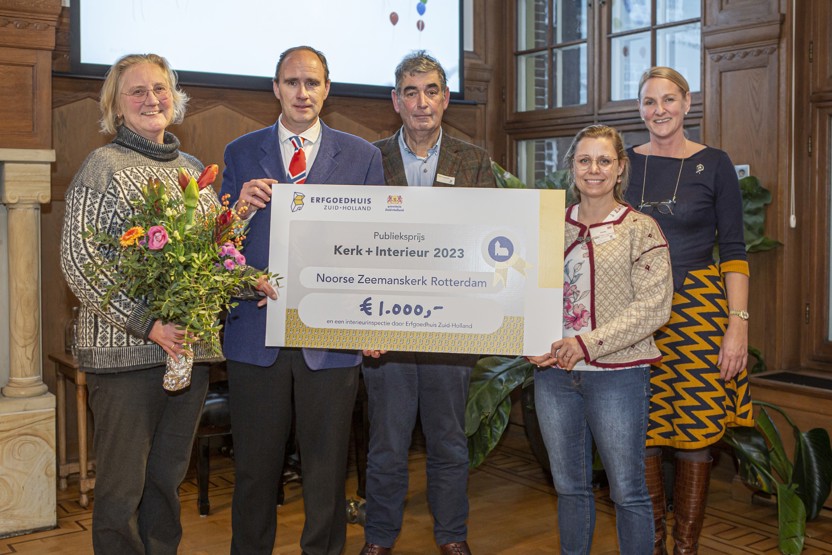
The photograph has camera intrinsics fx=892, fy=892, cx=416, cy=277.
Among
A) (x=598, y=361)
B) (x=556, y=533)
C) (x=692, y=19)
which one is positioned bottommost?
(x=556, y=533)

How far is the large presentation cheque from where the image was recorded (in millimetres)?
2451

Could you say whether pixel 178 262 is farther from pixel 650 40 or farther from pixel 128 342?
pixel 650 40

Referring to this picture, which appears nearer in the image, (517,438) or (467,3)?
(517,438)

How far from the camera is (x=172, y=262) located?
212 centimetres

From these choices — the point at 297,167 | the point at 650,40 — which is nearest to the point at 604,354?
the point at 297,167

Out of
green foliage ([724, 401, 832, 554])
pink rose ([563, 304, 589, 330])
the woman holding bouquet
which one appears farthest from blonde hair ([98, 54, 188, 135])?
green foliage ([724, 401, 832, 554])

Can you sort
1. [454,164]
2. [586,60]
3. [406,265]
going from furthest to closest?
[586,60] → [454,164] → [406,265]

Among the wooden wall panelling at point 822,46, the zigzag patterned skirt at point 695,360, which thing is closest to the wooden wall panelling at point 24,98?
the zigzag patterned skirt at point 695,360

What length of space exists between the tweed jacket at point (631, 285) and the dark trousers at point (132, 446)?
3.61 ft

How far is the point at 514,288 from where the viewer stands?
2445 mm

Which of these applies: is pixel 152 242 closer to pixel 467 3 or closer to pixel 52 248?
pixel 52 248

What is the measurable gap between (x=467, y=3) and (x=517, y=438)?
2.61 meters

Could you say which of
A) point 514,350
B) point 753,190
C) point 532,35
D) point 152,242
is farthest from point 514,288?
point 532,35

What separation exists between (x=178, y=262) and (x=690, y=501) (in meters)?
1.77
